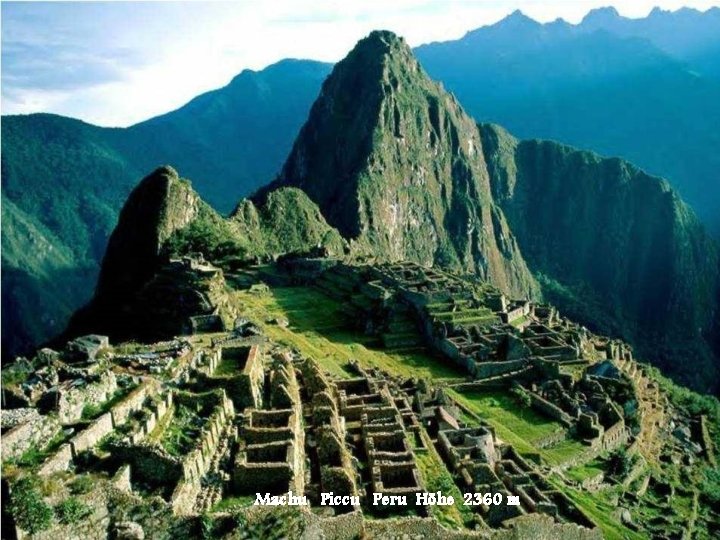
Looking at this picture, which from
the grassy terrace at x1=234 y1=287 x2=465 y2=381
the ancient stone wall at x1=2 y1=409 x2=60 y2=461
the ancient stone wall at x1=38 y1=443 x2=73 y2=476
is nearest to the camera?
the ancient stone wall at x1=38 y1=443 x2=73 y2=476

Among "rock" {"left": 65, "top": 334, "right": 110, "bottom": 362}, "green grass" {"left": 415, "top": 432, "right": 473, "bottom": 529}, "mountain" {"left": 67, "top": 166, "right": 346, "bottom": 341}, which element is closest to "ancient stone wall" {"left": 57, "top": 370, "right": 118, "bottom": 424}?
"rock" {"left": 65, "top": 334, "right": 110, "bottom": 362}

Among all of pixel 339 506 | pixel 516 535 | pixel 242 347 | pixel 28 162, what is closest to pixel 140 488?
pixel 339 506

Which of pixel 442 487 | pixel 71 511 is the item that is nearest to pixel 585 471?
pixel 442 487

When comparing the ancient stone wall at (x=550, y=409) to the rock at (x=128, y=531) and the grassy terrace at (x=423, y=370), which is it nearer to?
the grassy terrace at (x=423, y=370)

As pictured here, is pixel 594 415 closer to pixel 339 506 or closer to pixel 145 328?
pixel 339 506

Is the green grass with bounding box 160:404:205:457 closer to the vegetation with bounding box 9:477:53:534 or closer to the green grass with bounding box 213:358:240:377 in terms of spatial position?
the green grass with bounding box 213:358:240:377

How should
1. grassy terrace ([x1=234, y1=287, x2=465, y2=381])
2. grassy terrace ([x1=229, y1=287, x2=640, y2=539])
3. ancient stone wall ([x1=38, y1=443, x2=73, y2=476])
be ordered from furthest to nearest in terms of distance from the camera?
grassy terrace ([x1=234, y1=287, x2=465, y2=381])
grassy terrace ([x1=229, y1=287, x2=640, y2=539])
ancient stone wall ([x1=38, y1=443, x2=73, y2=476])
